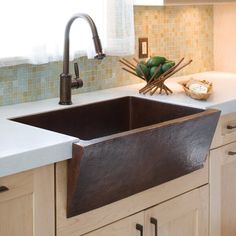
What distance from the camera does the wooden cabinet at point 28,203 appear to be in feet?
4.88

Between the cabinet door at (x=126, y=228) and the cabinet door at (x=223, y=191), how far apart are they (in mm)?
446

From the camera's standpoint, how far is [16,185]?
1.50 m

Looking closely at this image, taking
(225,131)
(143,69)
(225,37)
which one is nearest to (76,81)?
(143,69)

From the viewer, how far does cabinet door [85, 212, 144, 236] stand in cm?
176

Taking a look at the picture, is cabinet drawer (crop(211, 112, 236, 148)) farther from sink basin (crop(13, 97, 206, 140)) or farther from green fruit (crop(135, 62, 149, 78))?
green fruit (crop(135, 62, 149, 78))

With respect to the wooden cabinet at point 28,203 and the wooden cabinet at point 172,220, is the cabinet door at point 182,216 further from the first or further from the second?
the wooden cabinet at point 28,203

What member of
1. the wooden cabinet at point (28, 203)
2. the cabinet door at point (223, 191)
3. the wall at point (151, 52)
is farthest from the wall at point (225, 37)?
the wooden cabinet at point (28, 203)

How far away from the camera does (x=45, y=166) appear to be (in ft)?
5.16

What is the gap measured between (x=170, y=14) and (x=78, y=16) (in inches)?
35.6

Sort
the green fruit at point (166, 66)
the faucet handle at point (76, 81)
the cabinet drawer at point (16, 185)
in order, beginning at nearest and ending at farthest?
the cabinet drawer at point (16, 185), the faucet handle at point (76, 81), the green fruit at point (166, 66)

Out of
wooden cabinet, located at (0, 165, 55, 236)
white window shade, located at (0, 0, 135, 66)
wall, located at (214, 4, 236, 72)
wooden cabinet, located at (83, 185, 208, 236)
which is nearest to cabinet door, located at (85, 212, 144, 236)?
wooden cabinet, located at (83, 185, 208, 236)

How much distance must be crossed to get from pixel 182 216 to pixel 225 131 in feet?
1.37

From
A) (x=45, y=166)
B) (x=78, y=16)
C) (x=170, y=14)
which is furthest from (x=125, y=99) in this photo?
(x=45, y=166)

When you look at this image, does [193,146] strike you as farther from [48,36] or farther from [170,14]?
[170,14]
